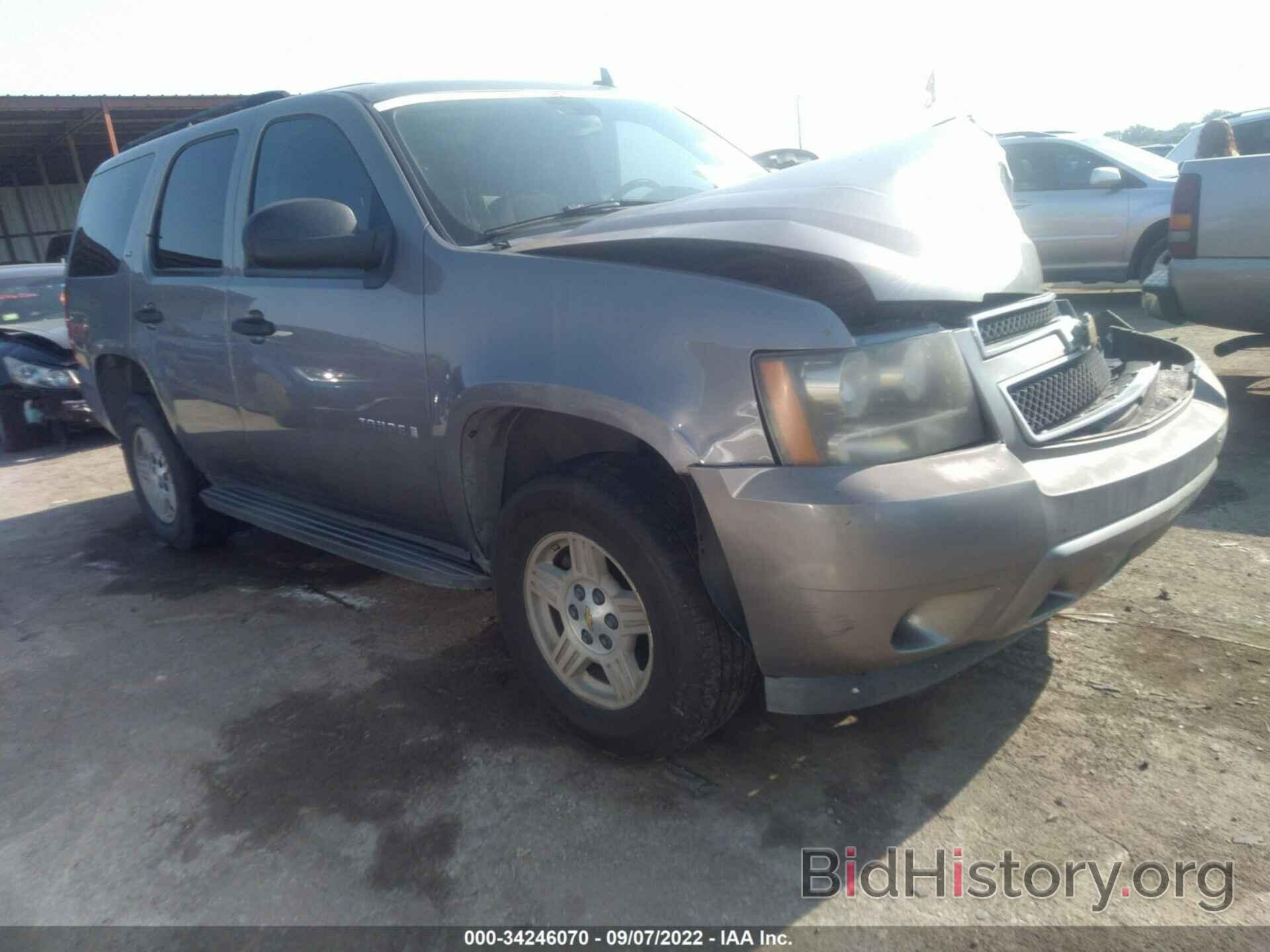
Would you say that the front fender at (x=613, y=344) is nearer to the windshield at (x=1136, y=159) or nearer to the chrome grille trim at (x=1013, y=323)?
the chrome grille trim at (x=1013, y=323)

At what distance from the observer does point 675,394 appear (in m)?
2.23

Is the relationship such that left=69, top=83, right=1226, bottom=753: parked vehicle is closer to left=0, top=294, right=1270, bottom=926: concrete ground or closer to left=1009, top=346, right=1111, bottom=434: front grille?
left=1009, top=346, right=1111, bottom=434: front grille

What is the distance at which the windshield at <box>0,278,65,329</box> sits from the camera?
27.8 feet

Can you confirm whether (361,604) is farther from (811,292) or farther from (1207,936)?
(1207,936)

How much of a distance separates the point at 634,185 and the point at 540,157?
1.10ft

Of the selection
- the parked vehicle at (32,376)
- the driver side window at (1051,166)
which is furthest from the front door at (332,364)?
the driver side window at (1051,166)

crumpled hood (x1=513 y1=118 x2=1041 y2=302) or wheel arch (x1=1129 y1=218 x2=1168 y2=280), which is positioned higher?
crumpled hood (x1=513 y1=118 x2=1041 y2=302)

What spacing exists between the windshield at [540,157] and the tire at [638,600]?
879 millimetres

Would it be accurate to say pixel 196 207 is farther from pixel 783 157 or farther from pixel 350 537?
pixel 783 157

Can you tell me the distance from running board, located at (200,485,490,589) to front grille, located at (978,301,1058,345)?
5.07 feet

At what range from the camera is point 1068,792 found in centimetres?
239

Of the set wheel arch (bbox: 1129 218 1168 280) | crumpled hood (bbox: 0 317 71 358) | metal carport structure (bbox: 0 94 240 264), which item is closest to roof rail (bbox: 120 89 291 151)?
crumpled hood (bbox: 0 317 71 358)

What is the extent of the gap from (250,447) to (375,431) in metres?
1.02

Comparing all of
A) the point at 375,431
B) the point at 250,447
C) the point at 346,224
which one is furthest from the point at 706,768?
the point at 250,447
